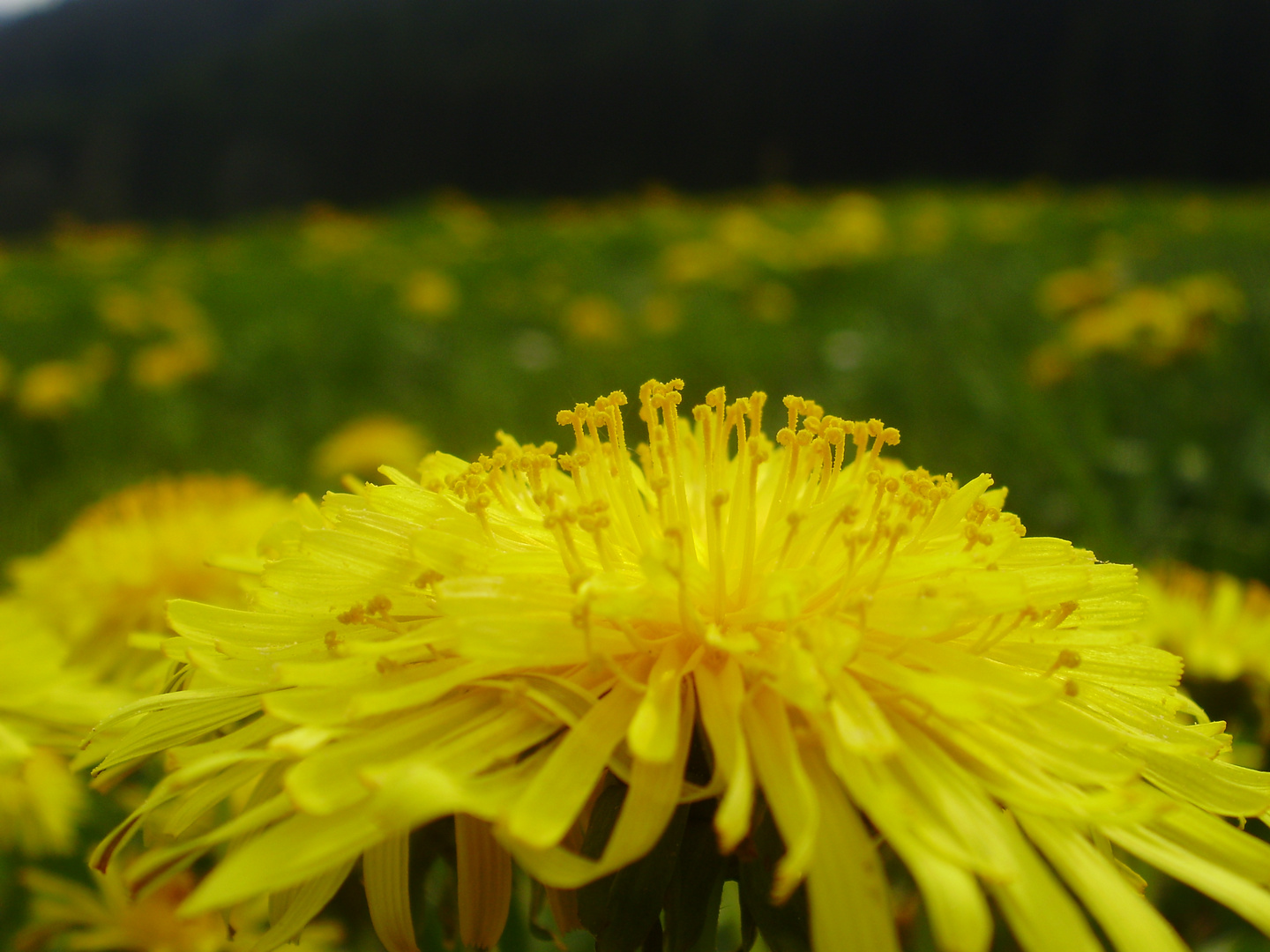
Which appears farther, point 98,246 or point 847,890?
point 98,246

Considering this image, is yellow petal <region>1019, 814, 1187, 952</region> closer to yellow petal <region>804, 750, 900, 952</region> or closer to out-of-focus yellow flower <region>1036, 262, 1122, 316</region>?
yellow petal <region>804, 750, 900, 952</region>

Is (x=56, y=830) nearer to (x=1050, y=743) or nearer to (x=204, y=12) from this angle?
(x=1050, y=743)

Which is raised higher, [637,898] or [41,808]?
[637,898]

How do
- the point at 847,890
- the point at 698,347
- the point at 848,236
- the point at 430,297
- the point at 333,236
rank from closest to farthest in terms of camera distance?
the point at 847,890 < the point at 698,347 < the point at 430,297 < the point at 848,236 < the point at 333,236

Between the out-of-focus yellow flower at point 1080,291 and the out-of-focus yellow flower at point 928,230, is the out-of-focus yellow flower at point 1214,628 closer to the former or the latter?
the out-of-focus yellow flower at point 1080,291

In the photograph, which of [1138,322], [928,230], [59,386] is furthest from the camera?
[928,230]

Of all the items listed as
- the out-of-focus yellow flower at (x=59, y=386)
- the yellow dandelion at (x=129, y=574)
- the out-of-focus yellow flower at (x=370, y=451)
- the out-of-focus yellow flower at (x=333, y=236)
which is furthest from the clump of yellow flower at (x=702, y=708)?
the out-of-focus yellow flower at (x=333, y=236)

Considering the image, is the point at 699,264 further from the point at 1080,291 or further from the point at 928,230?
the point at 1080,291

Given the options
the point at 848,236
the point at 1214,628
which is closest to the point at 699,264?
the point at 848,236
